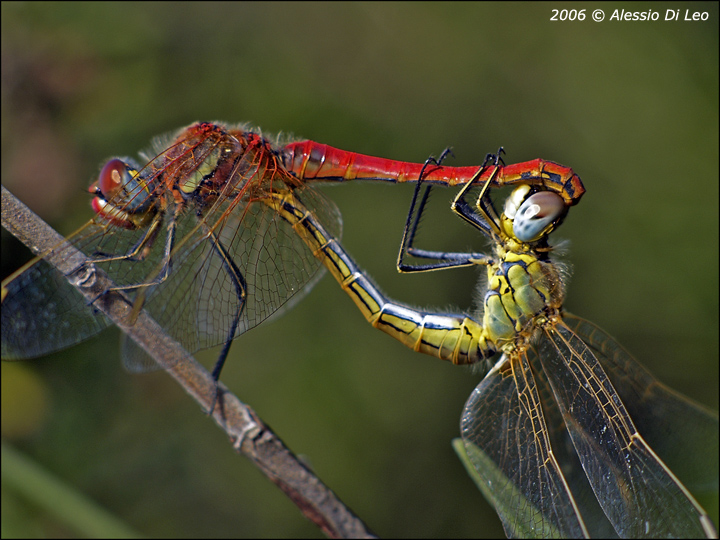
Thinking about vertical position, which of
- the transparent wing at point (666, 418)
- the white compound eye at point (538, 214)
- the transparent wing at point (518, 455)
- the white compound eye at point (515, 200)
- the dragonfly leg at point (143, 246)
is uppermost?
the dragonfly leg at point (143, 246)

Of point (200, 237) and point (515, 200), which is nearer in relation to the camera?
point (200, 237)

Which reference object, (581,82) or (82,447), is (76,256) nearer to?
(82,447)

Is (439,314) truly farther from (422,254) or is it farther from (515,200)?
(515,200)

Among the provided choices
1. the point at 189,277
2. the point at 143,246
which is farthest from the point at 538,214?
the point at 143,246

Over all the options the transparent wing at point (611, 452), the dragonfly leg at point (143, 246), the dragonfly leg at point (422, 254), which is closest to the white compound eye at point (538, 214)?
the dragonfly leg at point (422, 254)

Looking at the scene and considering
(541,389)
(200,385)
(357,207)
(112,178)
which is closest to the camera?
(200,385)

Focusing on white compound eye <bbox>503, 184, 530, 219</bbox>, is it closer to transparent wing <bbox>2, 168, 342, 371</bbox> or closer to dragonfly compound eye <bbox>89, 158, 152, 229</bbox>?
transparent wing <bbox>2, 168, 342, 371</bbox>

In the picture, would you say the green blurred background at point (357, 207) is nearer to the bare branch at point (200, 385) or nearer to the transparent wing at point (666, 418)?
the transparent wing at point (666, 418)
